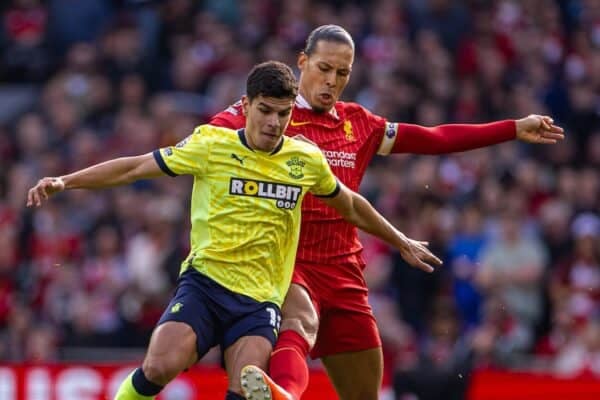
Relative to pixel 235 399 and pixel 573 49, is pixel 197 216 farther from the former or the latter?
pixel 573 49

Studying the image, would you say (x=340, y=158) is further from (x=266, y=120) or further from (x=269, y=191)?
(x=266, y=120)

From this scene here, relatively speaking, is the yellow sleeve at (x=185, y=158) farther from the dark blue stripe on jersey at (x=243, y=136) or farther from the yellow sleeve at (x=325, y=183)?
the yellow sleeve at (x=325, y=183)

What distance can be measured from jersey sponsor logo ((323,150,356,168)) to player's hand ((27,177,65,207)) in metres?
1.80

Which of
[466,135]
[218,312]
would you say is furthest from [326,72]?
[218,312]

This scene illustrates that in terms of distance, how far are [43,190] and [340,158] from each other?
2.01m

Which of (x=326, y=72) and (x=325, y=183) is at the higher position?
(x=326, y=72)

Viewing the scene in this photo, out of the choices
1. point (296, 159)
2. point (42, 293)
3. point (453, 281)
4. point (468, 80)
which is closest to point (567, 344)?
point (453, 281)

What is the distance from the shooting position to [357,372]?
9422 mm

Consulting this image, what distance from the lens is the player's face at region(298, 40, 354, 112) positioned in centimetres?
911

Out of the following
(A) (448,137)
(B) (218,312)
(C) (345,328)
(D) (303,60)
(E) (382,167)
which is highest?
(D) (303,60)

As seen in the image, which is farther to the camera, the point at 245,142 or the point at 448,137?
the point at 448,137

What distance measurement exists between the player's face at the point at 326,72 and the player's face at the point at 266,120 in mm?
772

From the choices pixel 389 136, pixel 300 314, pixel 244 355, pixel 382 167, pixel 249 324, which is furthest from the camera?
pixel 382 167

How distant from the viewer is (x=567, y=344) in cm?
1394
